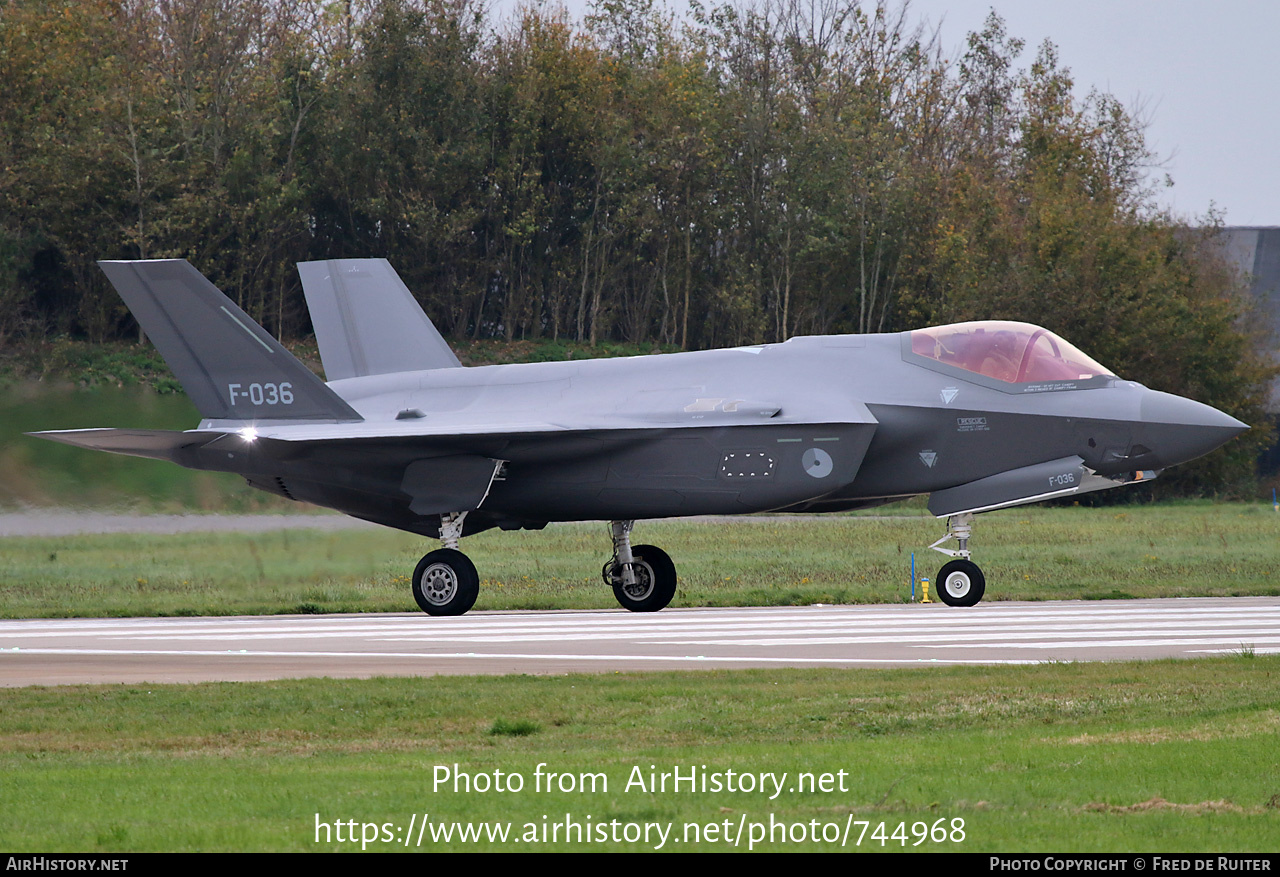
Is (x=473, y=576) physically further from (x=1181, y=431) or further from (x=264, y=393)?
(x=1181, y=431)

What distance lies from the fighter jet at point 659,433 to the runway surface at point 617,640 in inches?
50.5

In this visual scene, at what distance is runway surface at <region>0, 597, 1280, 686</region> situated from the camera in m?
12.6

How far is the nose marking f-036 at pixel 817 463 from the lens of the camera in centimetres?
1706

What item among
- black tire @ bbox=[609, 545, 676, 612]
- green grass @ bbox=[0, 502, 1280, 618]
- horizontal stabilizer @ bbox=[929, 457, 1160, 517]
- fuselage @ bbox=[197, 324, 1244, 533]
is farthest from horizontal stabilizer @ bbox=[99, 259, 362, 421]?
horizontal stabilizer @ bbox=[929, 457, 1160, 517]

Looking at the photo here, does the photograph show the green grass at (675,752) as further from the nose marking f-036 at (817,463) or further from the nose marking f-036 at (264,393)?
the nose marking f-036 at (264,393)

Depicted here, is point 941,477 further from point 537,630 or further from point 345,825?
point 345,825

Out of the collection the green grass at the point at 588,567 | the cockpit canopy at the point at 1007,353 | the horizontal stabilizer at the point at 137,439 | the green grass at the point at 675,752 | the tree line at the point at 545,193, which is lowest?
the green grass at the point at 588,567

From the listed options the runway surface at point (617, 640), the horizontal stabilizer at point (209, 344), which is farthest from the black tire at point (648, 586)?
the horizontal stabilizer at point (209, 344)

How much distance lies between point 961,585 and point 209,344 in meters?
9.44

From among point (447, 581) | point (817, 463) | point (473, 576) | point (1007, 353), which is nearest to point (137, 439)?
point (447, 581)

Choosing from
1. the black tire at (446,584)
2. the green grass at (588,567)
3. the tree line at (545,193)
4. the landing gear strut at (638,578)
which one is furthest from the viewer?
the tree line at (545,193)

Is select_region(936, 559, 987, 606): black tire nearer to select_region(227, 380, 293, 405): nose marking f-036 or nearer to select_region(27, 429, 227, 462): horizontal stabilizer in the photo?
select_region(227, 380, 293, 405): nose marking f-036

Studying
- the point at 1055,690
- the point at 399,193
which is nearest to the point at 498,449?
the point at 1055,690

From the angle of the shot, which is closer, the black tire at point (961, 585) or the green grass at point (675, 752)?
the green grass at point (675, 752)
